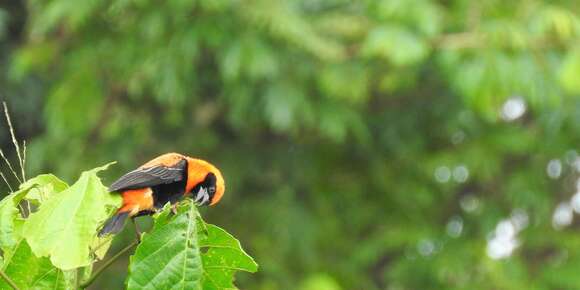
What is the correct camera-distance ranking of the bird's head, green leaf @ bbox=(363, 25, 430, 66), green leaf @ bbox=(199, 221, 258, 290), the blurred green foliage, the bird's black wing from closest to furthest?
green leaf @ bbox=(199, 221, 258, 290) → the bird's black wing → the bird's head → green leaf @ bbox=(363, 25, 430, 66) → the blurred green foliage

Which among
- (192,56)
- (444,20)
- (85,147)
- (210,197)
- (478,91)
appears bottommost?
(210,197)

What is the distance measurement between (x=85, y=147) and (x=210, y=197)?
5.00 metres

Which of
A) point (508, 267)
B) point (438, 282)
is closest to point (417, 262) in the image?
point (438, 282)

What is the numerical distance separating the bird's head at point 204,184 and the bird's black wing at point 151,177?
2cm

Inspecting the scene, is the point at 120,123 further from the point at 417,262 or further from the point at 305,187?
the point at 417,262

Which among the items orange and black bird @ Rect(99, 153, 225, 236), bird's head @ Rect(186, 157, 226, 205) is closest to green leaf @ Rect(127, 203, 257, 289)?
orange and black bird @ Rect(99, 153, 225, 236)

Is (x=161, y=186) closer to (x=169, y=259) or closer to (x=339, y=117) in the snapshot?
(x=169, y=259)

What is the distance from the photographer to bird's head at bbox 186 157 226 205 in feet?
7.79

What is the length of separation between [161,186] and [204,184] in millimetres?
150

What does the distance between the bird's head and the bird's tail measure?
0.25 meters

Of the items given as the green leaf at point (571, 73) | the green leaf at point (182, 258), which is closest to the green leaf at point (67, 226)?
the green leaf at point (182, 258)

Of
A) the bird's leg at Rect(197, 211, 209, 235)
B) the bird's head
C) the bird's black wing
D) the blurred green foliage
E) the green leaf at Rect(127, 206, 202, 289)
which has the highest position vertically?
the blurred green foliage

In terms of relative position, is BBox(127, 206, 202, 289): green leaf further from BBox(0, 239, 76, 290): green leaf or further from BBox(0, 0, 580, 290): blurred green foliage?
BBox(0, 0, 580, 290): blurred green foliage

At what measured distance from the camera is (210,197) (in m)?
2.37
